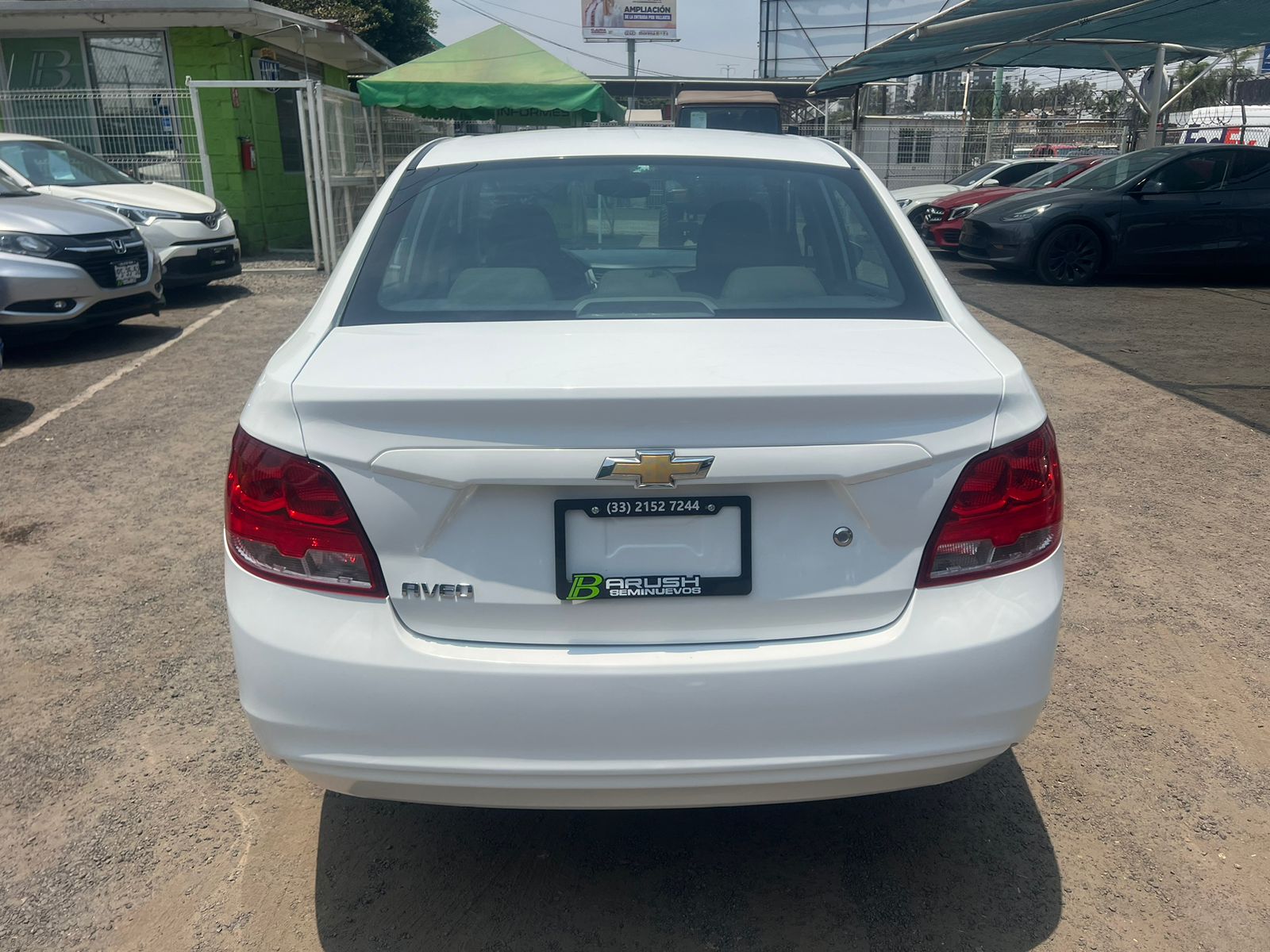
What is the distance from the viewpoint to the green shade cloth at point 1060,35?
37.0 ft

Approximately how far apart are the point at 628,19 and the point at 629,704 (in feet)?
151

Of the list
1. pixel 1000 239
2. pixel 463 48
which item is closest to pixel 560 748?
pixel 1000 239

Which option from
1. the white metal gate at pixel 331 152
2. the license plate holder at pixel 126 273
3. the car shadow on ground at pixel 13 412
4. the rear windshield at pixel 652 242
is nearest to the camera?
the rear windshield at pixel 652 242

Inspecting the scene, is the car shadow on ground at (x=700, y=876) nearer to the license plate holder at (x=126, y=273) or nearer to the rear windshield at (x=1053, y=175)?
the license plate holder at (x=126, y=273)

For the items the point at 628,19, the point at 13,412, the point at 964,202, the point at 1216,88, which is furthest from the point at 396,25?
the point at 1216,88

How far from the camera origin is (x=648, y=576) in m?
2.02

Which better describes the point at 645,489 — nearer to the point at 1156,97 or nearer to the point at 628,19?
the point at 1156,97

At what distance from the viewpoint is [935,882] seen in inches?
99.3

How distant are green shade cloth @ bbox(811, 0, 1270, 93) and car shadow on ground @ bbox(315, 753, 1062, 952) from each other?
9460mm

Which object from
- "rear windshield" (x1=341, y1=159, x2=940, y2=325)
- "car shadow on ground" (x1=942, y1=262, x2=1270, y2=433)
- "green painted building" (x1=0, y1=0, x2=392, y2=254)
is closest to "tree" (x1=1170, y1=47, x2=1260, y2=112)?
"car shadow on ground" (x1=942, y1=262, x2=1270, y2=433)

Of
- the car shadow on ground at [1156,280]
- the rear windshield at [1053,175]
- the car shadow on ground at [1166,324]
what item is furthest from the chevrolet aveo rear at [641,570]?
the rear windshield at [1053,175]

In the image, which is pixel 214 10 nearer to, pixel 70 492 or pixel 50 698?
pixel 70 492

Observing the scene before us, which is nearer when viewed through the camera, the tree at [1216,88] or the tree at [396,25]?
the tree at [396,25]

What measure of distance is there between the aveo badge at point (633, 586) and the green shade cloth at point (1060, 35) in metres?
9.83
